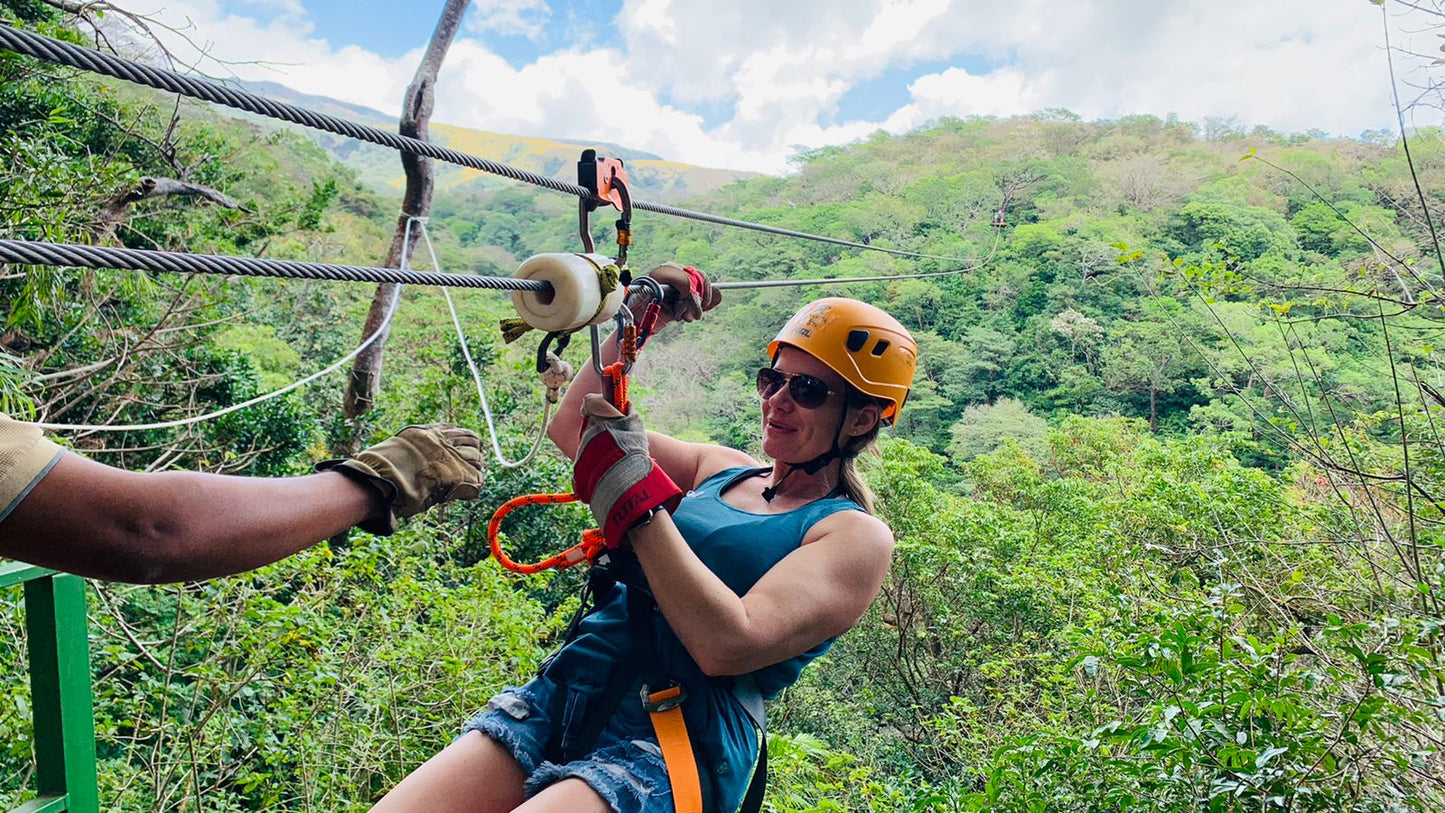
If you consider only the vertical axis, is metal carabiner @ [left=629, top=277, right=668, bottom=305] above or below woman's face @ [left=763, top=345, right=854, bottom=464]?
above

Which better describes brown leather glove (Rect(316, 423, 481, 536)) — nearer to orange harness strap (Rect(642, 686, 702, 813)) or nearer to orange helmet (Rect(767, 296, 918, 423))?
orange harness strap (Rect(642, 686, 702, 813))

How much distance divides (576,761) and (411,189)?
799cm

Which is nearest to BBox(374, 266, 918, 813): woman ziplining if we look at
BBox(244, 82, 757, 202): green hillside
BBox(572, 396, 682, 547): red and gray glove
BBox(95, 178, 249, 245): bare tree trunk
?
BBox(572, 396, 682, 547): red and gray glove

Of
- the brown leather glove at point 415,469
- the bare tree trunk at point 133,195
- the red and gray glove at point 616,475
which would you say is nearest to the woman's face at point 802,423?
the red and gray glove at point 616,475

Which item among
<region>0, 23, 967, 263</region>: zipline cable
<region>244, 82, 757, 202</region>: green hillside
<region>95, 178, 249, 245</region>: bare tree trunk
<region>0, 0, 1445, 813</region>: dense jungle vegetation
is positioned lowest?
<region>0, 0, 1445, 813</region>: dense jungle vegetation

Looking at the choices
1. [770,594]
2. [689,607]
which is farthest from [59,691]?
[770,594]

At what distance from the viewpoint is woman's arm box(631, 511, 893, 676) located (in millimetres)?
1299

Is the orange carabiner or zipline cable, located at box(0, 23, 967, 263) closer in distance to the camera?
zipline cable, located at box(0, 23, 967, 263)

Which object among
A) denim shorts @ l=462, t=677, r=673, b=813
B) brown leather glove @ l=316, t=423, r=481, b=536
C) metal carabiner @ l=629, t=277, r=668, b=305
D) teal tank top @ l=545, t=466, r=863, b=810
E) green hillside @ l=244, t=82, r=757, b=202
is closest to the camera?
brown leather glove @ l=316, t=423, r=481, b=536

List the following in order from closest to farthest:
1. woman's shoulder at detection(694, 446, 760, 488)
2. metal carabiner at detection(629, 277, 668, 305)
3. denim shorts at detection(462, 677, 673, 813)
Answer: denim shorts at detection(462, 677, 673, 813) < metal carabiner at detection(629, 277, 668, 305) < woman's shoulder at detection(694, 446, 760, 488)

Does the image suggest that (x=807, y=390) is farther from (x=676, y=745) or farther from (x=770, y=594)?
(x=676, y=745)

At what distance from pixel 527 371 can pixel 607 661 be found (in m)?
10.8

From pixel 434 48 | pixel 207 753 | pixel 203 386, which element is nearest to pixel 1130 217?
pixel 434 48

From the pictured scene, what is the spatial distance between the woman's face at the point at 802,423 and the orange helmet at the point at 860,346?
3 centimetres
